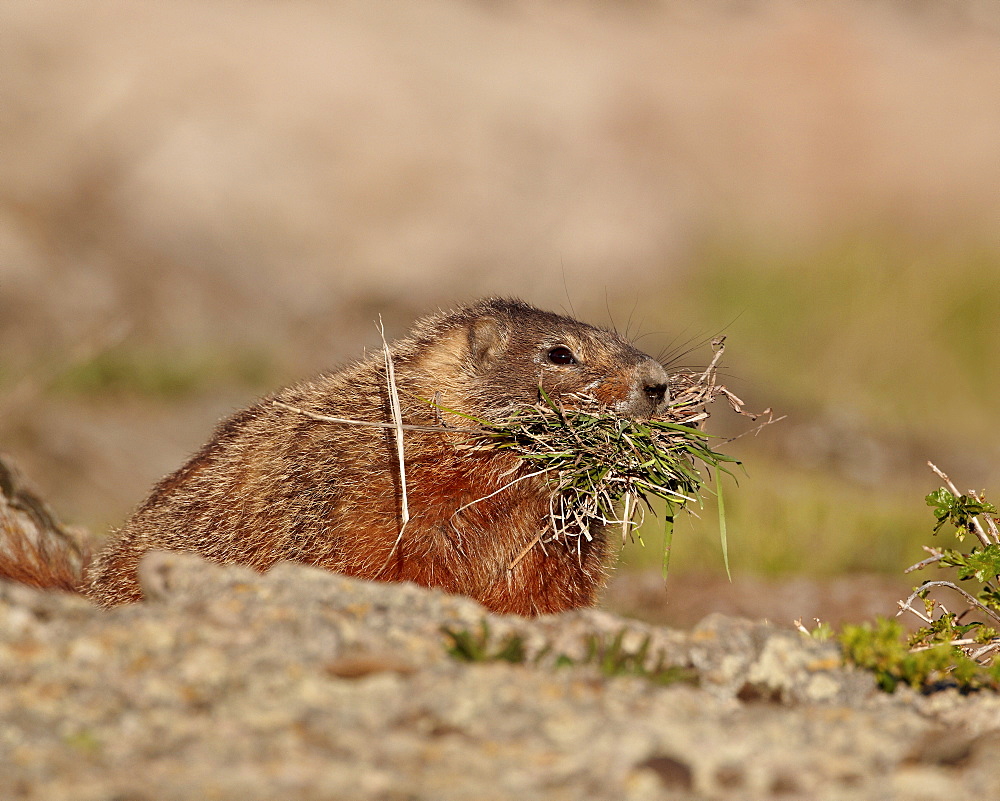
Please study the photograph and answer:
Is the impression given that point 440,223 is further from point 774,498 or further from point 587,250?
point 774,498

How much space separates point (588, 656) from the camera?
10.4ft

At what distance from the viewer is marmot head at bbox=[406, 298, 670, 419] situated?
5301mm

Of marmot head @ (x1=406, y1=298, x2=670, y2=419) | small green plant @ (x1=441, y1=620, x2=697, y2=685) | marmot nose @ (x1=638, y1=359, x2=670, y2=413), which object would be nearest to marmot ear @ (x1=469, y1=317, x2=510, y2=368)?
marmot head @ (x1=406, y1=298, x2=670, y2=419)

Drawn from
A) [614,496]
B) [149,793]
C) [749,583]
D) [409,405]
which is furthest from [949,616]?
[749,583]

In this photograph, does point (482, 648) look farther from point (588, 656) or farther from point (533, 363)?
point (533, 363)

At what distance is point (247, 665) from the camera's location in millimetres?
2900

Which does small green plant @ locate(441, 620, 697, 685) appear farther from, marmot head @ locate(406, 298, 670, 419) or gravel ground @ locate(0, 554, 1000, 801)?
marmot head @ locate(406, 298, 670, 419)

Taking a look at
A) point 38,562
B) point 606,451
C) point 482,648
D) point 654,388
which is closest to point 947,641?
point 606,451

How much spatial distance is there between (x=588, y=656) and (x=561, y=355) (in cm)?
265

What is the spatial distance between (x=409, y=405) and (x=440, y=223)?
1782cm

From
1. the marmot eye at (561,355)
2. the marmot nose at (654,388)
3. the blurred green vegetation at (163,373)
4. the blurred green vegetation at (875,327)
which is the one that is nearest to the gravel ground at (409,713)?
the marmot nose at (654,388)

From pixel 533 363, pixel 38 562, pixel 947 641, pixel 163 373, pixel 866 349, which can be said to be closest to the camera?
pixel 947 641

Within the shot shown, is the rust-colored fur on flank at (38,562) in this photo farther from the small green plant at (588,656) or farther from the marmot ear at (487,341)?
the small green plant at (588,656)

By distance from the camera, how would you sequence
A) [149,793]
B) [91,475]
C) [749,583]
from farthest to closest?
[91,475] → [749,583] → [149,793]
